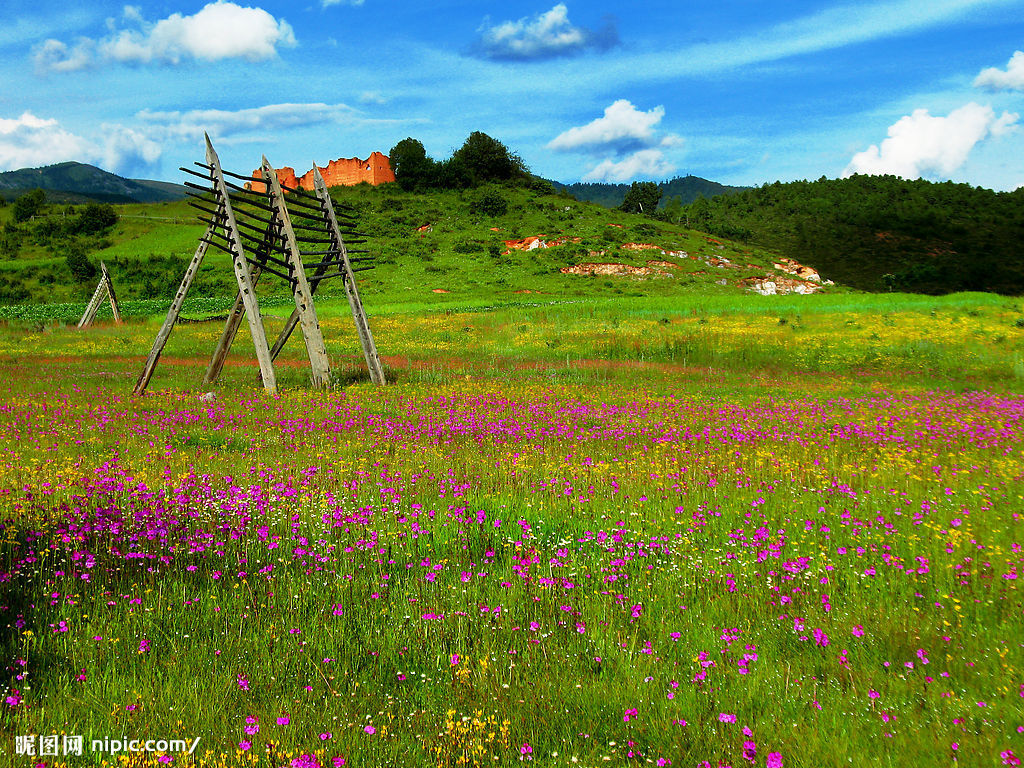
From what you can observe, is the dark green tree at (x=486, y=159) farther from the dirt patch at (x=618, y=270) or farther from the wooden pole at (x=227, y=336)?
the wooden pole at (x=227, y=336)

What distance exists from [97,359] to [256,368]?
329 inches

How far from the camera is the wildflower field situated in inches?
116

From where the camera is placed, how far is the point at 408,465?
7547mm

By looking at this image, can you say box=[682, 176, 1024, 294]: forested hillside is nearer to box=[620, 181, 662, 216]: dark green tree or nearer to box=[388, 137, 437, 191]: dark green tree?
box=[620, 181, 662, 216]: dark green tree

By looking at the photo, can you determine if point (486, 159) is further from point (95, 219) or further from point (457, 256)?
point (95, 219)

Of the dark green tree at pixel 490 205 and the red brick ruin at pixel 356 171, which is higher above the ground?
the red brick ruin at pixel 356 171

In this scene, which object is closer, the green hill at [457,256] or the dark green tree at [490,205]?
the green hill at [457,256]

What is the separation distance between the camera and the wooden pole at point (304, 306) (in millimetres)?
15289

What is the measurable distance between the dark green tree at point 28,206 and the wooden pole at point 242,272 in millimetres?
96820

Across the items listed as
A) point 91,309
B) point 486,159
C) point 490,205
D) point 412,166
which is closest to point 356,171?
point 412,166

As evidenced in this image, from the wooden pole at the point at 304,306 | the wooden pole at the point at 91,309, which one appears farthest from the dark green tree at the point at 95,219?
the wooden pole at the point at 304,306

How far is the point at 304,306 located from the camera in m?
15.4

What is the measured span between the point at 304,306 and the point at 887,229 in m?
151

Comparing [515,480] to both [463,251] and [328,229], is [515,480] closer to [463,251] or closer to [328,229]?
[328,229]
